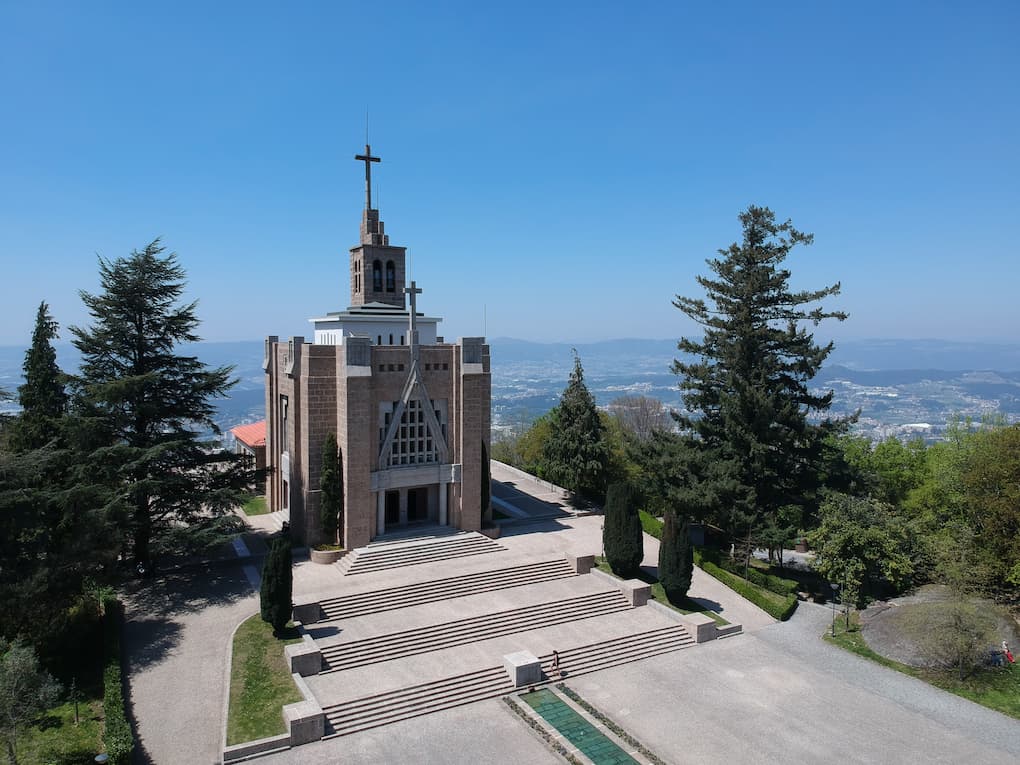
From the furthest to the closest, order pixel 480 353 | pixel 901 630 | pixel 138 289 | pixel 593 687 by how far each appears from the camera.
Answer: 1. pixel 480 353
2. pixel 138 289
3. pixel 901 630
4. pixel 593 687

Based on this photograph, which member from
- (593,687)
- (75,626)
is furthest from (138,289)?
(593,687)

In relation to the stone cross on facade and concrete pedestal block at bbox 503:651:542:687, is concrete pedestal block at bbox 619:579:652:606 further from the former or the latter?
the stone cross on facade

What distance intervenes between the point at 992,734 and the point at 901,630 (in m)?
6.28

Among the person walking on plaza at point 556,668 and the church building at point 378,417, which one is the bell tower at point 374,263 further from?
the person walking on plaza at point 556,668

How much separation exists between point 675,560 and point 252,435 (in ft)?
102

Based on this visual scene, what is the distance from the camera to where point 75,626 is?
68.8ft

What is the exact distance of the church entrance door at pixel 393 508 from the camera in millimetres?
31266

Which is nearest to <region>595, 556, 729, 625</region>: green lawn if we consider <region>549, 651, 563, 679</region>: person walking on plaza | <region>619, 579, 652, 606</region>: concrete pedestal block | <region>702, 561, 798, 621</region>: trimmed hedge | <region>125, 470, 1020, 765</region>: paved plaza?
<region>619, 579, 652, 606</region>: concrete pedestal block

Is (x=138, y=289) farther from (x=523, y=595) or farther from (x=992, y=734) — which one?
(x=992, y=734)

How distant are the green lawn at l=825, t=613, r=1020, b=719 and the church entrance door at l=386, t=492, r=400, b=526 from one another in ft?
63.4

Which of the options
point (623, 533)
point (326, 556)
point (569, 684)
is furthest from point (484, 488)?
point (569, 684)

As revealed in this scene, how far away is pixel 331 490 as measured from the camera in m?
28.5

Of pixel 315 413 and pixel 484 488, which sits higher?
pixel 315 413

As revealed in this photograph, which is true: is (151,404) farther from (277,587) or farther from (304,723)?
(304,723)
